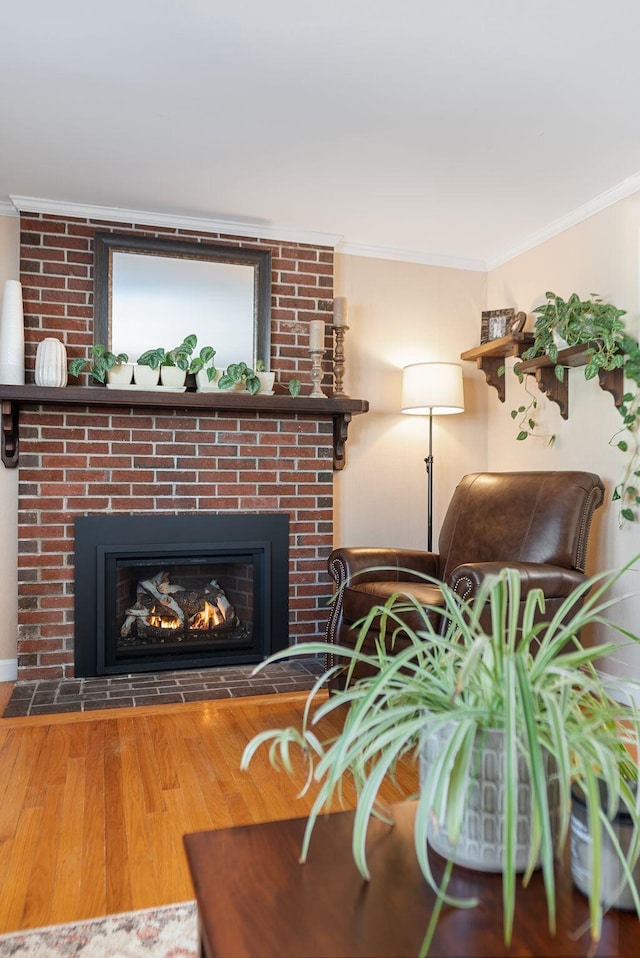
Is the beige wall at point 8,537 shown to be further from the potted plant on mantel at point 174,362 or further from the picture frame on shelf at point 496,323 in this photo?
the picture frame on shelf at point 496,323

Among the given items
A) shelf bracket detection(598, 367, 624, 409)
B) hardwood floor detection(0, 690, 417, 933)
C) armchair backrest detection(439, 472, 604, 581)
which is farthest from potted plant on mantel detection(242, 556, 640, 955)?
shelf bracket detection(598, 367, 624, 409)

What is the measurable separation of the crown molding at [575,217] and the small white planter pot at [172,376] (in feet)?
6.43

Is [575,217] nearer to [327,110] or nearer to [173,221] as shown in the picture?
[327,110]

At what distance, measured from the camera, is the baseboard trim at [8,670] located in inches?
132

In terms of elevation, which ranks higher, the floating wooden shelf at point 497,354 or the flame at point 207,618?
the floating wooden shelf at point 497,354

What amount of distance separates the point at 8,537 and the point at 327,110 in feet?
7.78

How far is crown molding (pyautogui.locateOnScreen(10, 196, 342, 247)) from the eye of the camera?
3.36 meters

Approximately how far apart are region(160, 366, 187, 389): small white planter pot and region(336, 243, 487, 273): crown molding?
1194 millimetres

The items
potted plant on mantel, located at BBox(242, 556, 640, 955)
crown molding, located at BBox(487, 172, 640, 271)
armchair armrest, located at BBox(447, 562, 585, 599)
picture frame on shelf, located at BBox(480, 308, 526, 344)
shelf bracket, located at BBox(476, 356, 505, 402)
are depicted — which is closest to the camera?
potted plant on mantel, located at BBox(242, 556, 640, 955)

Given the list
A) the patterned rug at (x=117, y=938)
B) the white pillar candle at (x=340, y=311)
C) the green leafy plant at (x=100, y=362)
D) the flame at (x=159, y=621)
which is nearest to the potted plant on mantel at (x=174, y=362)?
the green leafy plant at (x=100, y=362)

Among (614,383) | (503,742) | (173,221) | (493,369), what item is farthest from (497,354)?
(503,742)

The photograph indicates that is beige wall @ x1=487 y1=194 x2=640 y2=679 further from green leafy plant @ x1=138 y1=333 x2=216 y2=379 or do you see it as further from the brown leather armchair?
green leafy plant @ x1=138 y1=333 x2=216 y2=379

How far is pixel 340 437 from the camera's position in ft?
12.4

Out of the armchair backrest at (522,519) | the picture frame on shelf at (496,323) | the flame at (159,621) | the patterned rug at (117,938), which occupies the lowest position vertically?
the patterned rug at (117,938)
